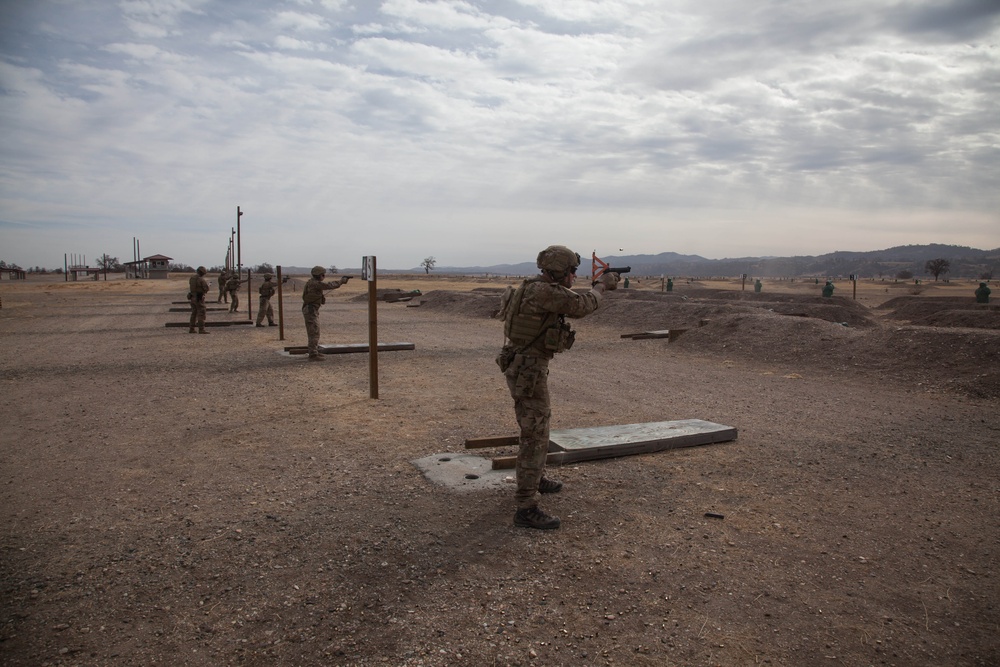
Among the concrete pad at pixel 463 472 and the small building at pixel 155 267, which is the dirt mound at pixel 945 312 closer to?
the concrete pad at pixel 463 472

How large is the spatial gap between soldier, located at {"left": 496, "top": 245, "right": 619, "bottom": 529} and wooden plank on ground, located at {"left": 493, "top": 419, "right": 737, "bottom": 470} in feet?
3.88

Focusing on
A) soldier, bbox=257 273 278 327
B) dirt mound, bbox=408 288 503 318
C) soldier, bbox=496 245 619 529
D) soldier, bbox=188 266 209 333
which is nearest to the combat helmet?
soldier, bbox=496 245 619 529

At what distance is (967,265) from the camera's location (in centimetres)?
17038

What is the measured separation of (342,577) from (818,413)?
7.27 m

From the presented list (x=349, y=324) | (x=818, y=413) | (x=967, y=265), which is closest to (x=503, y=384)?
(x=818, y=413)

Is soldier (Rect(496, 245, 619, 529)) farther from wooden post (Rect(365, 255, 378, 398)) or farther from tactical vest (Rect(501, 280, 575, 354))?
wooden post (Rect(365, 255, 378, 398))

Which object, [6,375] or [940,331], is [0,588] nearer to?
[6,375]

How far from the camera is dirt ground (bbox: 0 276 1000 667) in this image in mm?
3225

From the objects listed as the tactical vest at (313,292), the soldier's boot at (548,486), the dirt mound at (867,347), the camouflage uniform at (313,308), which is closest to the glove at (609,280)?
the soldier's boot at (548,486)

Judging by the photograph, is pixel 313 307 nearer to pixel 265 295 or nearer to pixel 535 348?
pixel 265 295

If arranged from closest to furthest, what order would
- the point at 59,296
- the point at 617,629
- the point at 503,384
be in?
the point at 617,629 < the point at 503,384 < the point at 59,296

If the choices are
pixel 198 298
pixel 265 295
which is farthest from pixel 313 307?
pixel 265 295

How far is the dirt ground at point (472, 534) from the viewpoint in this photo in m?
3.22

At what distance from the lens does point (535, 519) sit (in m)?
4.53
